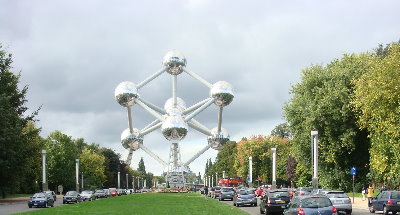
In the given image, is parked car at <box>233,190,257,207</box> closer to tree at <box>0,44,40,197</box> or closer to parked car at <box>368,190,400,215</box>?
parked car at <box>368,190,400,215</box>

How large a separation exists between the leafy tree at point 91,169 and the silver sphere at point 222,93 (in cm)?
4000

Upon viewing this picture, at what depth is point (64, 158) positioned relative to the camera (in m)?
112

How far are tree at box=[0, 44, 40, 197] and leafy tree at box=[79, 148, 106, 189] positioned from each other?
66.8 m

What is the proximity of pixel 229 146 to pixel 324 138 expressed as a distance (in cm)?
12104

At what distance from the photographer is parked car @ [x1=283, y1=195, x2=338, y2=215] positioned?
21.9 metres

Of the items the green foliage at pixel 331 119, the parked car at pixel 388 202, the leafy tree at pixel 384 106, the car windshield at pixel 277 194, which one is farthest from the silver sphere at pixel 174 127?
the car windshield at pixel 277 194

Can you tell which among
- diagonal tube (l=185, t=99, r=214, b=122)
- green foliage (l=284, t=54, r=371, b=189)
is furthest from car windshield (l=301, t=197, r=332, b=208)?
diagonal tube (l=185, t=99, r=214, b=122)

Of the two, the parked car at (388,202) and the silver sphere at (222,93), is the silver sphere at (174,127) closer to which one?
the silver sphere at (222,93)

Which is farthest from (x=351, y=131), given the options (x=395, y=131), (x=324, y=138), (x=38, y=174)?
(x=38, y=174)

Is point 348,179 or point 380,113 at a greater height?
point 380,113

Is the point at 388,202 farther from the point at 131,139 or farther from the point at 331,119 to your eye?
the point at 131,139

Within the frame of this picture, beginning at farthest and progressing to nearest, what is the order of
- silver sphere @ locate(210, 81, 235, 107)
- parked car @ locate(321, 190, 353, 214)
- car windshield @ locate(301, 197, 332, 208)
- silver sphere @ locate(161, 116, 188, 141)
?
silver sphere @ locate(210, 81, 235, 107) → silver sphere @ locate(161, 116, 188, 141) → parked car @ locate(321, 190, 353, 214) → car windshield @ locate(301, 197, 332, 208)

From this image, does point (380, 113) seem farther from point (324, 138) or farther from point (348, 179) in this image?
point (348, 179)

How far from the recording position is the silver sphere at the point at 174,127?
359 ft
